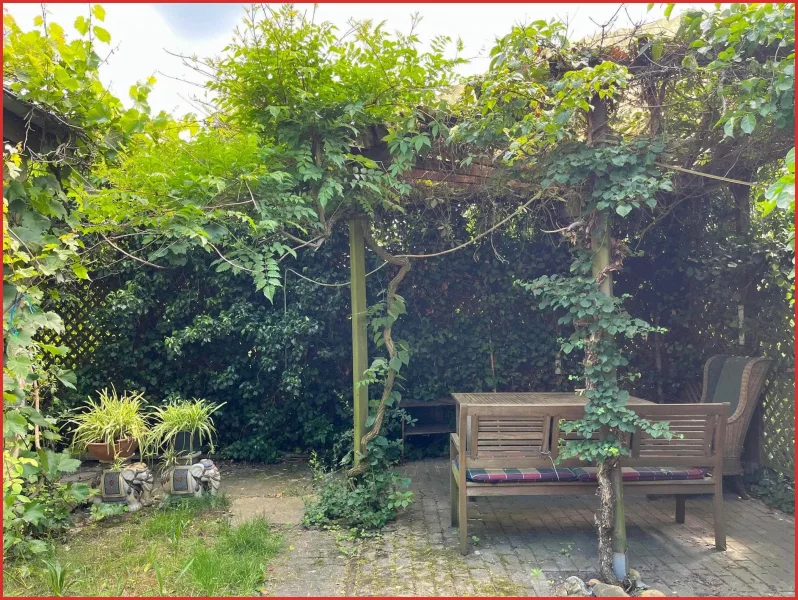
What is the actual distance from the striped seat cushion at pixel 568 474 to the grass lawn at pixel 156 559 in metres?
1.26

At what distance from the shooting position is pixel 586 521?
11.7 ft

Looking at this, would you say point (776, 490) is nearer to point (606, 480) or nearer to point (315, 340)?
point (606, 480)

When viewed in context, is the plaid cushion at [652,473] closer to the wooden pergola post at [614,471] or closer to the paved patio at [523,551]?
the wooden pergola post at [614,471]

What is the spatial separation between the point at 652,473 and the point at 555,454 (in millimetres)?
573

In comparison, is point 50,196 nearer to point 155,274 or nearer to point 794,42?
point 155,274

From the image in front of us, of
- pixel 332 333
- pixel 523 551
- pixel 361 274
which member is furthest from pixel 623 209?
pixel 332 333

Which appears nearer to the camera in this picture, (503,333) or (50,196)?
(50,196)

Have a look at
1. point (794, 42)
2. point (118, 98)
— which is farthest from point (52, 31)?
point (794, 42)

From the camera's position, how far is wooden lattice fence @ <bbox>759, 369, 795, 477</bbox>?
3939 millimetres

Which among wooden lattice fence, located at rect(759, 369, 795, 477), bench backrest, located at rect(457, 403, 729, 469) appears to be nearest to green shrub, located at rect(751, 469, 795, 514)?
wooden lattice fence, located at rect(759, 369, 795, 477)

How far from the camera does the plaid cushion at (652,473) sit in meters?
3.08

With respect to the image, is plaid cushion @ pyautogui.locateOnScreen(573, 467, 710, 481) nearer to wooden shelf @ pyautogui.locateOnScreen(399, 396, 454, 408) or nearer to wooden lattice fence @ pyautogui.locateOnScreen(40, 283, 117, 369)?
wooden shelf @ pyautogui.locateOnScreen(399, 396, 454, 408)

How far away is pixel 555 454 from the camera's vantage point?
3.06m

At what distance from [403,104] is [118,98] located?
5.06ft
